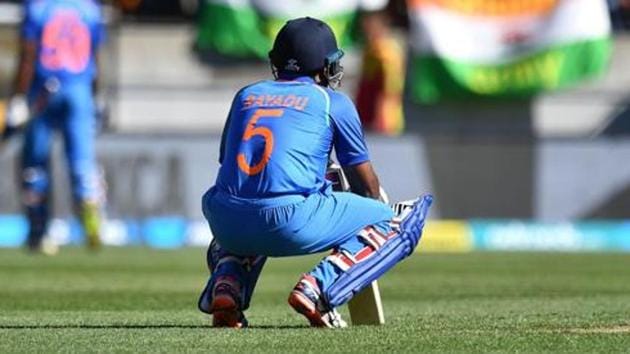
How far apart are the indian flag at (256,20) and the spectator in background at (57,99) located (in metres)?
5.02

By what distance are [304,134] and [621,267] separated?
7567 millimetres

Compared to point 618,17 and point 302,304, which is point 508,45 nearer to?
point 618,17

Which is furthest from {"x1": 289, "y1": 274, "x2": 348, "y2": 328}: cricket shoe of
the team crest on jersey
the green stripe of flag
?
the green stripe of flag

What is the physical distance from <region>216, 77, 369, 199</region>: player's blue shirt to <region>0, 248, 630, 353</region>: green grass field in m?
0.62

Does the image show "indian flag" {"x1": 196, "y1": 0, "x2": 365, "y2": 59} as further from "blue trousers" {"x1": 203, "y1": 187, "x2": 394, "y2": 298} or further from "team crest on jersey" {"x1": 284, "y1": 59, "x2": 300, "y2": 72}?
"blue trousers" {"x1": 203, "y1": 187, "x2": 394, "y2": 298}

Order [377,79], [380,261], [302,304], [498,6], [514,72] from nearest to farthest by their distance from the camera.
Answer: [302,304] < [380,261] < [377,79] < [498,6] < [514,72]

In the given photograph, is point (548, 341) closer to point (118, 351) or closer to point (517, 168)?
point (118, 351)

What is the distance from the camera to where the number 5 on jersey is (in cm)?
834

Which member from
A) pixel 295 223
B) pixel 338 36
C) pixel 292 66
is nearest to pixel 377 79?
pixel 338 36

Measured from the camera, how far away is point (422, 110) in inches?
862

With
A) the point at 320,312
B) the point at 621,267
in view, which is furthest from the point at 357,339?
the point at 621,267

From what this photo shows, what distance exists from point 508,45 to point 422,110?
3.99 feet

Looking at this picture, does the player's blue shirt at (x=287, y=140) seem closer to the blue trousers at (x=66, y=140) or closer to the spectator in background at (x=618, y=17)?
the blue trousers at (x=66, y=140)

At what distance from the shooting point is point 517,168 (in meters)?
19.4
